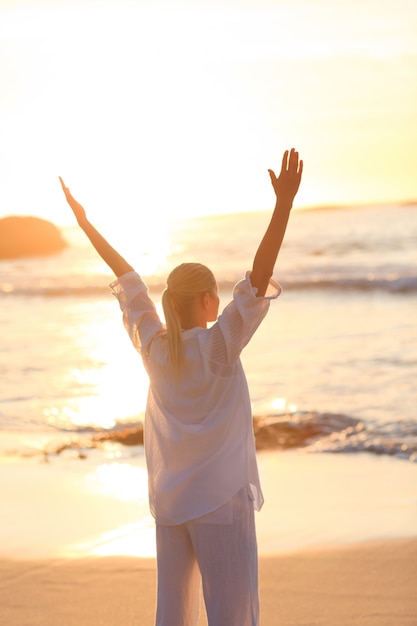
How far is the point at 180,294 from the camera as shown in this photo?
3.39 metres

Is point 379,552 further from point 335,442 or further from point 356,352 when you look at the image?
point 356,352

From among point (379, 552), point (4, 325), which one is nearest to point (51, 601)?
point (379, 552)

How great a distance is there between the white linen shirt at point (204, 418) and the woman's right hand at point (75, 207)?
0.69 meters

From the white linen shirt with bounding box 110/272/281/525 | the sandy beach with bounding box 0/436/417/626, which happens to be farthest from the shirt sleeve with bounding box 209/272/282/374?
the sandy beach with bounding box 0/436/417/626

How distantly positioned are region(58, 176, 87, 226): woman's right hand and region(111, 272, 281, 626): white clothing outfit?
71cm

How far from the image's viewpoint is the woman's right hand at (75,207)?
399 cm

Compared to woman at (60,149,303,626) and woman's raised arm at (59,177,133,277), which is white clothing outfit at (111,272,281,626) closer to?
woman at (60,149,303,626)

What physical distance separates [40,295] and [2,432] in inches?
964

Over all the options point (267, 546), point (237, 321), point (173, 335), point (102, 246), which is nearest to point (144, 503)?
point (267, 546)

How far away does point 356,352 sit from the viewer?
15.4m

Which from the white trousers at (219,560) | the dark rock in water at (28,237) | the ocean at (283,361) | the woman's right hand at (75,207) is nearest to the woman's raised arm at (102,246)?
the woman's right hand at (75,207)

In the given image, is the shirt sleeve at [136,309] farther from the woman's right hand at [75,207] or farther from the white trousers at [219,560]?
the white trousers at [219,560]

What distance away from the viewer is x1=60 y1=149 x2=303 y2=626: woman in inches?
131

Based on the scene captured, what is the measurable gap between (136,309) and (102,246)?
302mm
